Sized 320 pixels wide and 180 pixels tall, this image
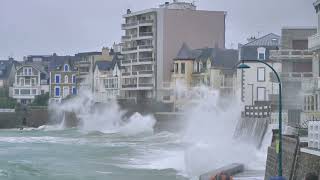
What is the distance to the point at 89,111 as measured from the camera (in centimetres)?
10069

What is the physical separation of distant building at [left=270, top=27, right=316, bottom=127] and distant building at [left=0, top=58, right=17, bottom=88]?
83.7 m

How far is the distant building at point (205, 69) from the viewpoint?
7631cm

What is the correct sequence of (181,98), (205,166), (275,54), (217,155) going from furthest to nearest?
(181,98) < (275,54) < (217,155) < (205,166)

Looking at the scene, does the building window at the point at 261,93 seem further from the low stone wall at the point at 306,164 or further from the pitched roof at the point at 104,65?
the pitched roof at the point at 104,65

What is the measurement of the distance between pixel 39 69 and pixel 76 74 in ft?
27.0

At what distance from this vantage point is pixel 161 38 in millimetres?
89312

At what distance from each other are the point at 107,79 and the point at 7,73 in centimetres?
3272

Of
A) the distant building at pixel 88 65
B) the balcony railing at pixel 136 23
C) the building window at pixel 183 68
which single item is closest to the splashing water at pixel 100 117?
the distant building at pixel 88 65

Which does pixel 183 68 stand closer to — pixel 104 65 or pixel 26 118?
pixel 104 65

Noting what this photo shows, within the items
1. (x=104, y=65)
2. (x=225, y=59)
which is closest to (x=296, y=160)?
(x=225, y=59)

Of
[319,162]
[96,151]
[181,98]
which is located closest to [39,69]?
[181,98]

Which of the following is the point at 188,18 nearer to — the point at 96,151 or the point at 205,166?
the point at 96,151

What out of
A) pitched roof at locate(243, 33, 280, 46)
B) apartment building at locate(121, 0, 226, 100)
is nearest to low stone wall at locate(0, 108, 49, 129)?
apartment building at locate(121, 0, 226, 100)

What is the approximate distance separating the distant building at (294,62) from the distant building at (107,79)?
49.6 metres
